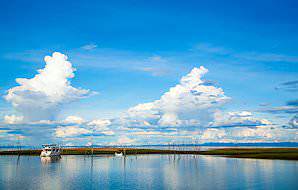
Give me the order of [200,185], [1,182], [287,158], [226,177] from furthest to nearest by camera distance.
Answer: [287,158] < [226,177] < [1,182] < [200,185]

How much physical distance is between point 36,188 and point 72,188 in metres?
5.90

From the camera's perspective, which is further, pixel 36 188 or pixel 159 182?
pixel 159 182

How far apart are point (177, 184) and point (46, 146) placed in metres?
108

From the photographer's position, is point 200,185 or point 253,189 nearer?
point 253,189

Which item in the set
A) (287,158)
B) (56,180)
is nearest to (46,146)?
(56,180)

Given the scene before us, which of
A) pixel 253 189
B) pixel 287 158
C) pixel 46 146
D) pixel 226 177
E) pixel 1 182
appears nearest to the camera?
pixel 253 189

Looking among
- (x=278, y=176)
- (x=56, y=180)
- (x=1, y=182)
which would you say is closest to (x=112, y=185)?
(x=56, y=180)

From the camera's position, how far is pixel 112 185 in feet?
199

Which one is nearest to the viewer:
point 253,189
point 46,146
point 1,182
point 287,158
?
point 253,189

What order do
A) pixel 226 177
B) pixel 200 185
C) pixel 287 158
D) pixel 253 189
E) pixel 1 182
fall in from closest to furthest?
pixel 253 189
pixel 200 185
pixel 1 182
pixel 226 177
pixel 287 158

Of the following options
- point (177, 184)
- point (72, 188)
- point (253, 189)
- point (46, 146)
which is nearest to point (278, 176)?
point (253, 189)

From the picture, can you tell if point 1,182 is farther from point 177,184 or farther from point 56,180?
point 177,184

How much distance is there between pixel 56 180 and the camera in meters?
67.1

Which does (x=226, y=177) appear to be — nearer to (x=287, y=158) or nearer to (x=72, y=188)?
(x=72, y=188)
